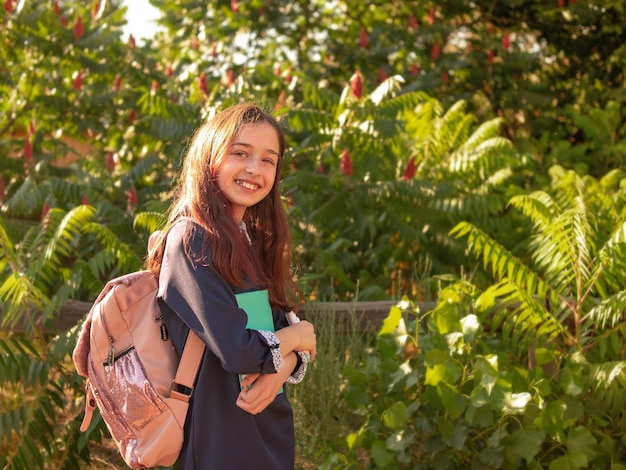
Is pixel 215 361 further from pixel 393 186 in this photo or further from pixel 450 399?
pixel 393 186

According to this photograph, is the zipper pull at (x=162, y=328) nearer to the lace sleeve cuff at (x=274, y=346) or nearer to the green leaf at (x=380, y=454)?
the lace sleeve cuff at (x=274, y=346)

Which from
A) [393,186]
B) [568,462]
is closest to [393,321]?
[568,462]

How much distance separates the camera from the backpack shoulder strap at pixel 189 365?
2.08 meters

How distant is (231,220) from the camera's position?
2.20m

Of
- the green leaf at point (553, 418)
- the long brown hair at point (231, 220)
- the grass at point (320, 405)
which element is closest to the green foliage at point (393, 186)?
the green leaf at point (553, 418)

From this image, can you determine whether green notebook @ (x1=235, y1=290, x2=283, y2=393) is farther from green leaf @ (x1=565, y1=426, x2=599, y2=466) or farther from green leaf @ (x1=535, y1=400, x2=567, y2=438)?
green leaf @ (x1=565, y1=426, x2=599, y2=466)

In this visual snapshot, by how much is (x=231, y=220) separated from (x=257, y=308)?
9.4 inches

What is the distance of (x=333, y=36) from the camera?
889 cm

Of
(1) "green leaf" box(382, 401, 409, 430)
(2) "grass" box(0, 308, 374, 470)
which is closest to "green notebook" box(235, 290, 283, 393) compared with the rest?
(1) "green leaf" box(382, 401, 409, 430)

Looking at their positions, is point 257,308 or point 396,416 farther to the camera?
point 396,416

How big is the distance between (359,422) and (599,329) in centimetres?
128

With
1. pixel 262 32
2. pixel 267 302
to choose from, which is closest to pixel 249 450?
pixel 267 302

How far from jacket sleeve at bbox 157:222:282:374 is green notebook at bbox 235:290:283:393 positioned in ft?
0.33

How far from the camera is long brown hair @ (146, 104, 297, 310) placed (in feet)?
6.98
